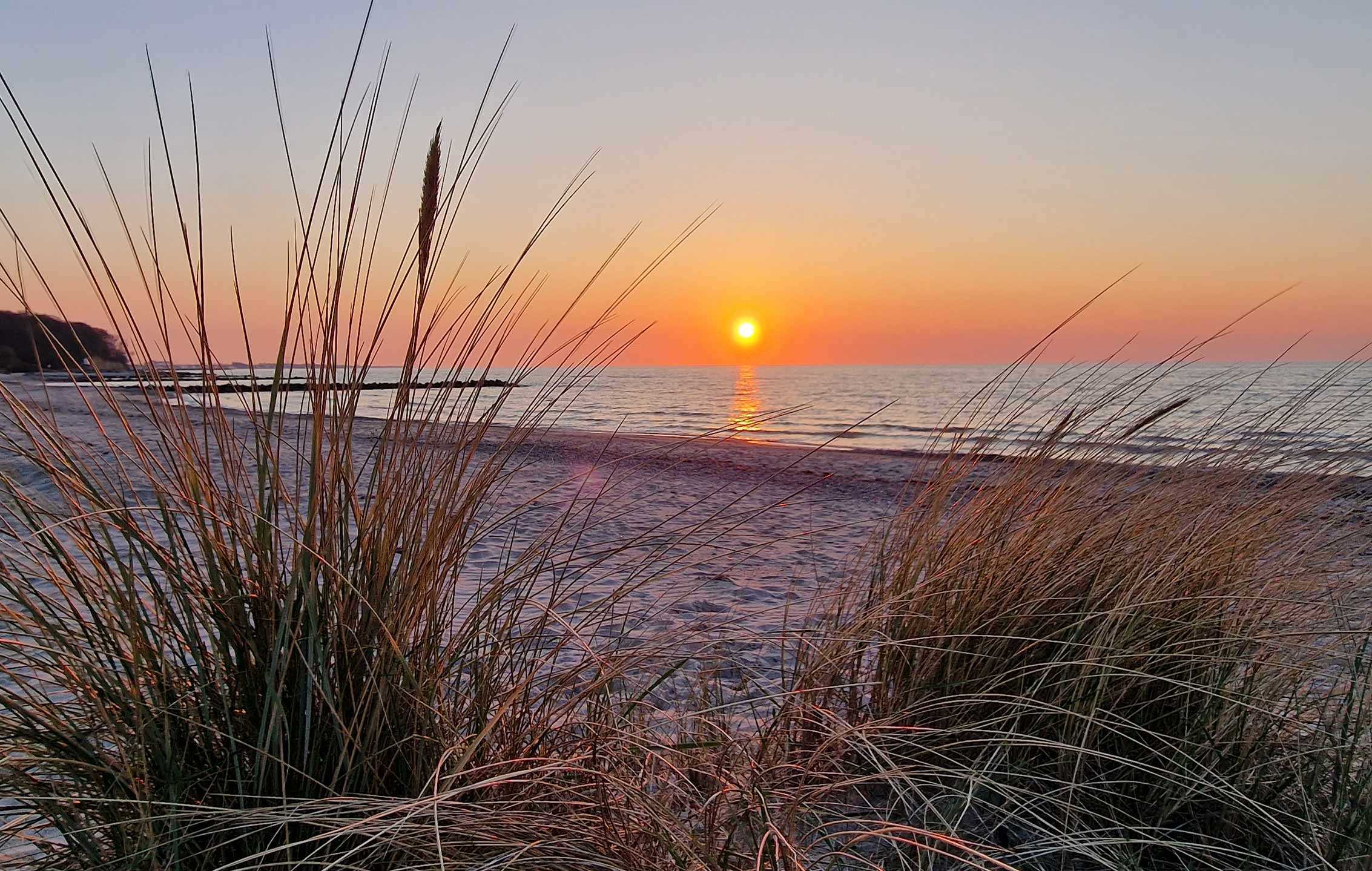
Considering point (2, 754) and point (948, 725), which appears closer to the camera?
point (2, 754)

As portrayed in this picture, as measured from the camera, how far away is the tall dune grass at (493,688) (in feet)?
4.15

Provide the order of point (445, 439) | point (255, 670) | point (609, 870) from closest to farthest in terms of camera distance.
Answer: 1. point (609, 870)
2. point (255, 670)
3. point (445, 439)

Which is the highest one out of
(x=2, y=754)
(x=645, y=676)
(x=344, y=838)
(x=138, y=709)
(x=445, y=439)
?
(x=445, y=439)

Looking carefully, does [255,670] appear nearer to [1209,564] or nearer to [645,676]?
[645,676]

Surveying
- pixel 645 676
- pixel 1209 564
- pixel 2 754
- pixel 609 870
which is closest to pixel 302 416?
pixel 2 754

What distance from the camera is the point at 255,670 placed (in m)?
1.35

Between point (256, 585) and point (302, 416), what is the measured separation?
32cm

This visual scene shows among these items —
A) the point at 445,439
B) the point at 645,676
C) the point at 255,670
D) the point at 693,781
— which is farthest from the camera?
the point at 645,676

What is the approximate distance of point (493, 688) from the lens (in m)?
1.61

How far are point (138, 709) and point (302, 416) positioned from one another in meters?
0.53

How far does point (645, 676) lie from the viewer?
2.57 metres

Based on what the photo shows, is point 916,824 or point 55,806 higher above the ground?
point 55,806

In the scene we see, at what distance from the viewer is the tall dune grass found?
126 cm

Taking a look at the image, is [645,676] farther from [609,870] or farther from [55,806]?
[55,806]
